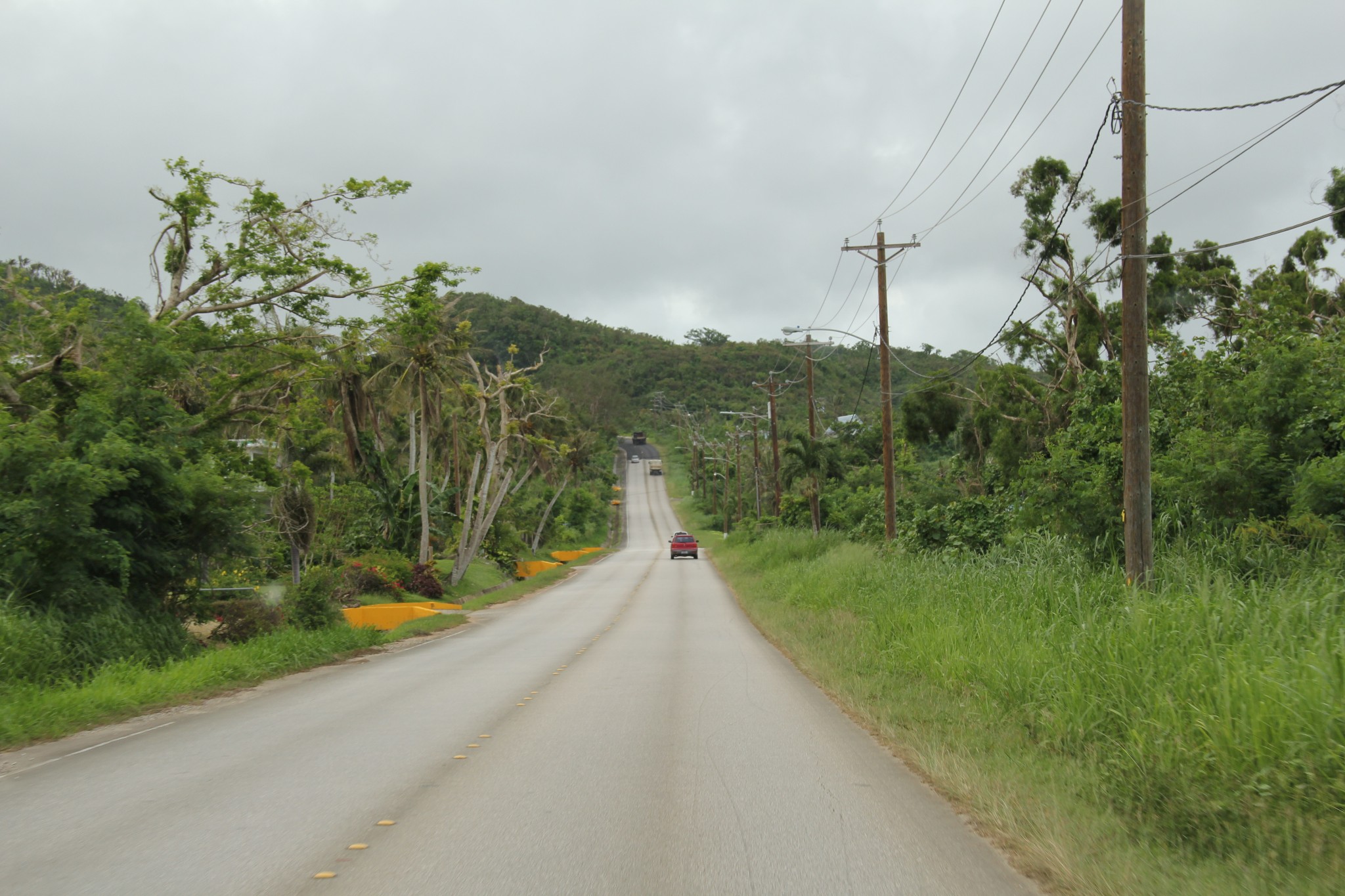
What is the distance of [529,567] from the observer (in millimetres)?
52469

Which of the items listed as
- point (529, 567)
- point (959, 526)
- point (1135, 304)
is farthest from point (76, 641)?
point (529, 567)

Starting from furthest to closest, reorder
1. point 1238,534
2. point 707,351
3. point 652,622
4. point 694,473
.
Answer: point 707,351
point 694,473
point 652,622
point 1238,534

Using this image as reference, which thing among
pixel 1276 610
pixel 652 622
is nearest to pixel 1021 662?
pixel 1276 610

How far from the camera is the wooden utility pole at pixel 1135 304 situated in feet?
36.2

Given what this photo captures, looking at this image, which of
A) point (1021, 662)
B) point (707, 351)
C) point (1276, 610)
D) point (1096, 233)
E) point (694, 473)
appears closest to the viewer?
point (1276, 610)

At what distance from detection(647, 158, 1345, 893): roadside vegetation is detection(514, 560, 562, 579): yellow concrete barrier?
1976 centimetres

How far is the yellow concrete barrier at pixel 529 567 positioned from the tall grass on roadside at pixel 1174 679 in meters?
35.0

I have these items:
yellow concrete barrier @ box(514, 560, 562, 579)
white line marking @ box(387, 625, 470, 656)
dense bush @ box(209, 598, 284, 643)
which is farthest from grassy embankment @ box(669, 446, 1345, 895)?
yellow concrete barrier @ box(514, 560, 562, 579)

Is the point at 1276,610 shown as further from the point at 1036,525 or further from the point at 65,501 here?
the point at 65,501

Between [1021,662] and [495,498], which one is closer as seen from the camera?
[1021,662]

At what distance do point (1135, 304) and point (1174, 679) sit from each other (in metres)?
5.50

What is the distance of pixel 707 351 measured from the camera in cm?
15712

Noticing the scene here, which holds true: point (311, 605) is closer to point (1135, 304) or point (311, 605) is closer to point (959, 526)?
point (959, 526)

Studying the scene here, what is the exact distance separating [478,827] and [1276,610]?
260 inches
